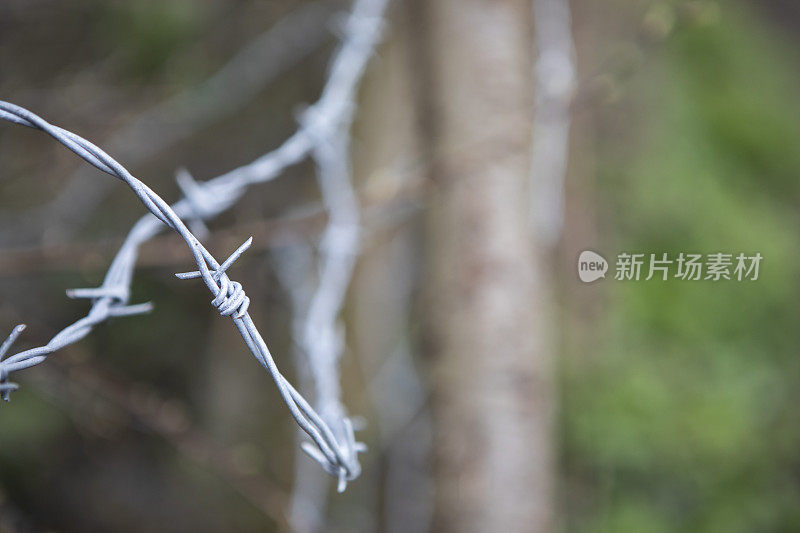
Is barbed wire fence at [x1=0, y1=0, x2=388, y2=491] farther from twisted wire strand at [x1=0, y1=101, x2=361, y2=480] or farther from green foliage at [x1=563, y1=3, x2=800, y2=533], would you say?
green foliage at [x1=563, y1=3, x2=800, y2=533]

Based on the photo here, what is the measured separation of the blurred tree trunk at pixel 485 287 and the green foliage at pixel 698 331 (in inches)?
9.5

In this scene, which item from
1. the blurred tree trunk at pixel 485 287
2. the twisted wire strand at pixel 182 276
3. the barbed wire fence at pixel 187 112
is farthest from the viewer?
the barbed wire fence at pixel 187 112

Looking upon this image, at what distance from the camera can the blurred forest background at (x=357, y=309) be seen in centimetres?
111

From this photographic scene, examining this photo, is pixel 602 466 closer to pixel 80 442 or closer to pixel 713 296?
pixel 713 296

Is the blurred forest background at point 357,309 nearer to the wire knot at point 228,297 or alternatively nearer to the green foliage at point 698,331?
the green foliage at point 698,331

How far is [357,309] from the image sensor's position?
3.88 feet

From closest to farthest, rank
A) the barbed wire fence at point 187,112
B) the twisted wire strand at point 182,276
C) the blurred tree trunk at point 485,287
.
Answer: the twisted wire strand at point 182,276
the blurred tree trunk at point 485,287
the barbed wire fence at point 187,112

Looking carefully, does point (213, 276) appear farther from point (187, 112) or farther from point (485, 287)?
point (187, 112)

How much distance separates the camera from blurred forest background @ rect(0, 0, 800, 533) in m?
1.11

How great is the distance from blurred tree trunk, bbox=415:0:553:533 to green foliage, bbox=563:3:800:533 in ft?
0.79

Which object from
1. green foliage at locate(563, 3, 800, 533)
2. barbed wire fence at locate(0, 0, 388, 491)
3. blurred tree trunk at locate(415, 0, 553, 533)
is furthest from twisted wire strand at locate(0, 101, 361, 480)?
green foliage at locate(563, 3, 800, 533)

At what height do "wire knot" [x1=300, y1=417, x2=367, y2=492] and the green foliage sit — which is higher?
the green foliage

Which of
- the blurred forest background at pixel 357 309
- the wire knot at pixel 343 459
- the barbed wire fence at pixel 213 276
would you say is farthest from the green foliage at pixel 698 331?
the wire knot at pixel 343 459

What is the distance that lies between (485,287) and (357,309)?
1.36 ft
